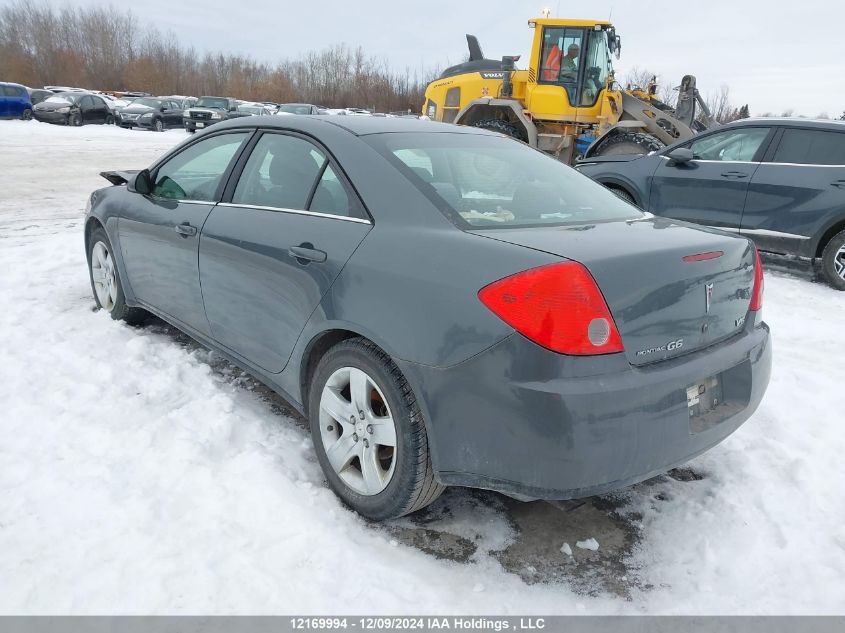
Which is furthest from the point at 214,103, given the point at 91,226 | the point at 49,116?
the point at 91,226

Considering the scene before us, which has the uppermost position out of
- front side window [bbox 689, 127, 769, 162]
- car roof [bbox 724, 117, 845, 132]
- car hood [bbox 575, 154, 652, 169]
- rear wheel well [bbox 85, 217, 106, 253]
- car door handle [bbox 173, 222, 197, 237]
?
car roof [bbox 724, 117, 845, 132]

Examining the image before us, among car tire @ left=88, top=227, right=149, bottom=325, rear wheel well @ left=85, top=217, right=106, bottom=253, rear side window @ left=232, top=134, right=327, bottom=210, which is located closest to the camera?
rear side window @ left=232, top=134, right=327, bottom=210

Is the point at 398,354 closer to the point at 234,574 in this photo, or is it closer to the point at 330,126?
the point at 234,574

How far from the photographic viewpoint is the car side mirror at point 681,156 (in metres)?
6.97

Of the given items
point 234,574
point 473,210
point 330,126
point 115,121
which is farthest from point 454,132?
point 115,121

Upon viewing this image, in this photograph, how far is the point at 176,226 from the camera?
11.8 ft

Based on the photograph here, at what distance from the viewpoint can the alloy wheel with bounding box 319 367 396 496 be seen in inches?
93.7

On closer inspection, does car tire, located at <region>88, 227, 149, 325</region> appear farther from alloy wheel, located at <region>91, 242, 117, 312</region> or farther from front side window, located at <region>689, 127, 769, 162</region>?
front side window, located at <region>689, 127, 769, 162</region>

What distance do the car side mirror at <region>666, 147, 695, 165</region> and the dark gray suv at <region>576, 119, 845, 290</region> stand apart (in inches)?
0.4

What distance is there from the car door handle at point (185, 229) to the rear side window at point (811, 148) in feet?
19.9

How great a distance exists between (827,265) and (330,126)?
5.60 metres

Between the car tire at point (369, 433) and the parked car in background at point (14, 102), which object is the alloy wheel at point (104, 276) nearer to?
the car tire at point (369, 433)
